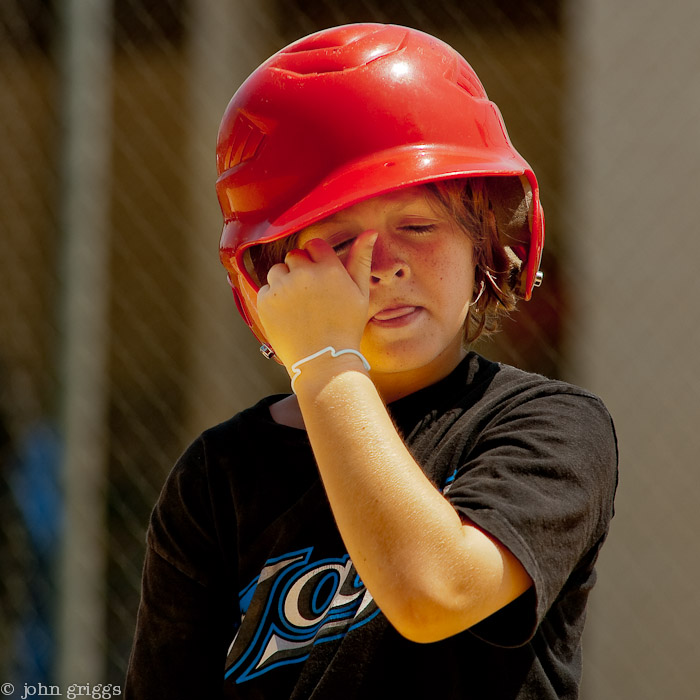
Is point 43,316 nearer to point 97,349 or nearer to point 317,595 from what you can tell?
point 97,349

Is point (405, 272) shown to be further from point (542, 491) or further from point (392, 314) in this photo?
point (542, 491)

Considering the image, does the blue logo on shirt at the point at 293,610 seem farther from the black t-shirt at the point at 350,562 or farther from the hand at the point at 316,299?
the hand at the point at 316,299

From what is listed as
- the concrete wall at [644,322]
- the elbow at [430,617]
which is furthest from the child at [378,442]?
the concrete wall at [644,322]

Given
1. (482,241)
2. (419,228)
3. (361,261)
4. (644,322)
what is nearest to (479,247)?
(482,241)

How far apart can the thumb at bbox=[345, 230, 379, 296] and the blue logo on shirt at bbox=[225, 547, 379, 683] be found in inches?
12.8

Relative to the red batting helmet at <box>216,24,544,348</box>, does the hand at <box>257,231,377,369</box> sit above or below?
below

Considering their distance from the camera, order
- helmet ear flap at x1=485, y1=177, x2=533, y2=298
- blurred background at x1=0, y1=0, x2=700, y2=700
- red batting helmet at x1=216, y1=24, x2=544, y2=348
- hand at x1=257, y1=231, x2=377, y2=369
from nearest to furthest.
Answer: hand at x1=257, y1=231, x2=377, y2=369 → red batting helmet at x1=216, y1=24, x2=544, y2=348 → helmet ear flap at x1=485, y1=177, x2=533, y2=298 → blurred background at x1=0, y1=0, x2=700, y2=700

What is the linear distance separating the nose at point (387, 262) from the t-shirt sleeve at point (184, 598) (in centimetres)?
35

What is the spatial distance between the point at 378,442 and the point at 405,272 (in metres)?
0.27

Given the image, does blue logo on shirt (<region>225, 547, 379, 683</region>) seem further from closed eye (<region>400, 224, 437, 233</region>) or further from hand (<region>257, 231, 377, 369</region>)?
closed eye (<region>400, 224, 437, 233</region>)

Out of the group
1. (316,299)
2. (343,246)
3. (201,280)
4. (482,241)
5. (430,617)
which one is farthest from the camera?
(201,280)

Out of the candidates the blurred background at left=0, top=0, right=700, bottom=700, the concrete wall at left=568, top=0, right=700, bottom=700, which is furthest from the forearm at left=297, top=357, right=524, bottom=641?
the concrete wall at left=568, top=0, right=700, bottom=700

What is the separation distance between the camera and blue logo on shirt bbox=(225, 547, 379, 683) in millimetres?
1244

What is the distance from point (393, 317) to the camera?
1.31 m
